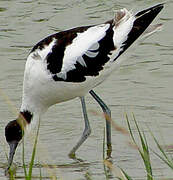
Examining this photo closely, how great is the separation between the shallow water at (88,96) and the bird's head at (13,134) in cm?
19

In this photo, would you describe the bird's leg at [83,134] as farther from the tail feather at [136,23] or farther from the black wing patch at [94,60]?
the tail feather at [136,23]

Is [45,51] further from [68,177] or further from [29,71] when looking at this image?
[68,177]

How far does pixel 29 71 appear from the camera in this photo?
6.77m

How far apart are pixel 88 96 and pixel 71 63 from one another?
2090mm

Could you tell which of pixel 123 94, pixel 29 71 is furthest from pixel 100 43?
pixel 123 94

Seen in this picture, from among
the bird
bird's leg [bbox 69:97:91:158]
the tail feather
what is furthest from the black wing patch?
bird's leg [bbox 69:97:91:158]

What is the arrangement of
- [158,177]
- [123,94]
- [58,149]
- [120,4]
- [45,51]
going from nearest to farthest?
[158,177] < [45,51] < [58,149] < [123,94] < [120,4]

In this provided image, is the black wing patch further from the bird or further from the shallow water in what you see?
the shallow water

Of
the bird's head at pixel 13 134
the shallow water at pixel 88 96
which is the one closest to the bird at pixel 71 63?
the bird's head at pixel 13 134

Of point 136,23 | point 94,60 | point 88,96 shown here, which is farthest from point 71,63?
point 88,96

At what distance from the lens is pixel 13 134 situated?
22.0 ft

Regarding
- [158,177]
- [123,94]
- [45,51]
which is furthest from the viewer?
[123,94]

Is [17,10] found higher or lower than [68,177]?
higher

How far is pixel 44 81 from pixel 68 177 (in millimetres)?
928
